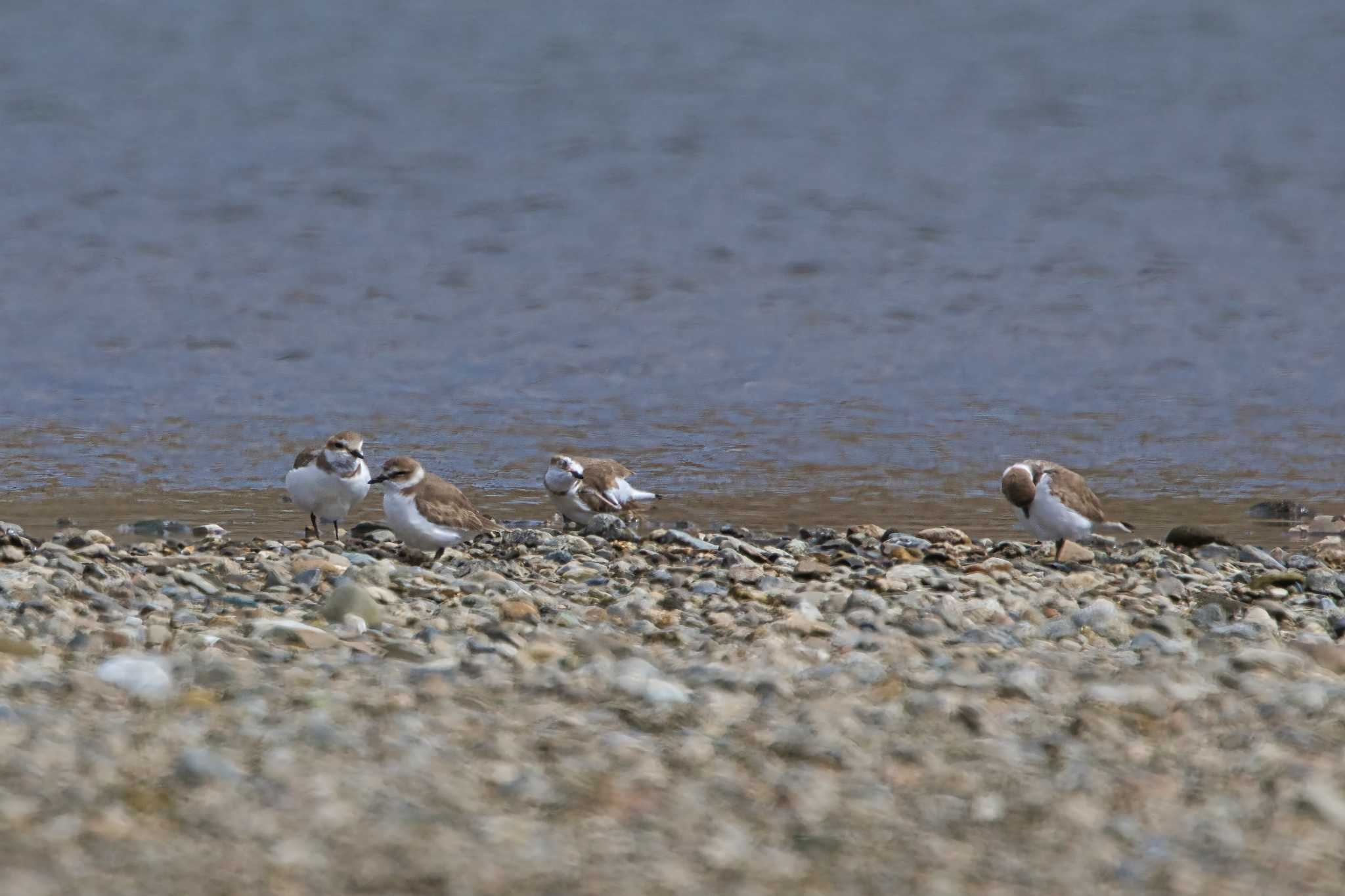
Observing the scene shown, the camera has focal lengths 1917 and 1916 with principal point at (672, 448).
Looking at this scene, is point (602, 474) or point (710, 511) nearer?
point (602, 474)

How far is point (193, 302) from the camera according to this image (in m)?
21.1

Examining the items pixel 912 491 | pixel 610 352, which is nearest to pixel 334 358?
pixel 610 352

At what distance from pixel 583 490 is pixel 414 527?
70.3 inches

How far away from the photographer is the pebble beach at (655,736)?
16.3 ft

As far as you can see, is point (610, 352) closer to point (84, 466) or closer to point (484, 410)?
point (484, 410)

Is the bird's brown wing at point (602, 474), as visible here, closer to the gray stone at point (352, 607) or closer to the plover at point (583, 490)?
the plover at point (583, 490)

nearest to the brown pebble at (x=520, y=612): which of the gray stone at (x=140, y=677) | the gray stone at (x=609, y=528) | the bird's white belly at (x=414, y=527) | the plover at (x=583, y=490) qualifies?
the gray stone at (x=140, y=677)

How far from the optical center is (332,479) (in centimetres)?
1106

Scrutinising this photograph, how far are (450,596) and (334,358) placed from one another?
35.1ft

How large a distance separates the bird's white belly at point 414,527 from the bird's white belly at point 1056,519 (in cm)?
323

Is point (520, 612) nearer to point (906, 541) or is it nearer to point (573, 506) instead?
point (906, 541)

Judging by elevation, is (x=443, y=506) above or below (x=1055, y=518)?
below

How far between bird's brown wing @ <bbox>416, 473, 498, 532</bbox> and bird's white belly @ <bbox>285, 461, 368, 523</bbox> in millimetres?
636

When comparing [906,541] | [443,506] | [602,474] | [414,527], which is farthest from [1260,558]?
[414,527]
